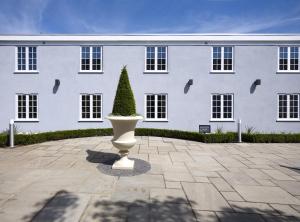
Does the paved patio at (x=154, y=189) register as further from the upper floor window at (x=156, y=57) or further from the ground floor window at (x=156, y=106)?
the upper floor window at (x=156, y=57)

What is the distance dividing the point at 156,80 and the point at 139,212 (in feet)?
41.3

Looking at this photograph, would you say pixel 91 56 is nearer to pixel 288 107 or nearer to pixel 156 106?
pixel 156 106

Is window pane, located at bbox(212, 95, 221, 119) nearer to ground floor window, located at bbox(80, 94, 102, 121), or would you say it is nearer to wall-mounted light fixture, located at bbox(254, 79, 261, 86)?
wall-mounted light fixture, located at bbox(254, 79, 261, 86)

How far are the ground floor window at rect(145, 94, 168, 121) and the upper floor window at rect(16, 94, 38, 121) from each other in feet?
28.3

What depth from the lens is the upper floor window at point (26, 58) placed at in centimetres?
1584

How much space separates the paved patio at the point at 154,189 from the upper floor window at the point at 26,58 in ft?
31.0

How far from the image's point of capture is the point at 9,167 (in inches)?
275

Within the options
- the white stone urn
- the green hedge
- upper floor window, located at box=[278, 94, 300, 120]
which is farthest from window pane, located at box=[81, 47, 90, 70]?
upper floor window, located at box=[278, 94, 300, 120]

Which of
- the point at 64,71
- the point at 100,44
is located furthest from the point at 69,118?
the point at 100,44

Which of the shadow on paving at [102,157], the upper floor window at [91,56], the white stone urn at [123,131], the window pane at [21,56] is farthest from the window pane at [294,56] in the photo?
the window pane at [21,56]

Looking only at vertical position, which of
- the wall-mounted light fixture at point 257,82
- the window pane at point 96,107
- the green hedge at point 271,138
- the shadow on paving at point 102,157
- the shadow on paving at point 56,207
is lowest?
the shadow on paving at point 56,207

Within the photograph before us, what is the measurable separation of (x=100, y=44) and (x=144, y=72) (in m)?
4.01

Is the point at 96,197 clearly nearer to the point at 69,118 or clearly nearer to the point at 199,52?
the point at 69,118

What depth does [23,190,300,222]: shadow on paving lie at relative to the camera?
391 cm
